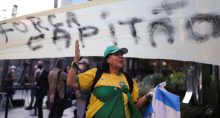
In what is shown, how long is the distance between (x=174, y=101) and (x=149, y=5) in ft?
3.73

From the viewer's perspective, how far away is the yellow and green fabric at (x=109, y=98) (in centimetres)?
292

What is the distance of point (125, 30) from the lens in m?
3.62

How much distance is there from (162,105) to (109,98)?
55cm

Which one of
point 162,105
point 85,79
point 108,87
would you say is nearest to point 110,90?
point 108,87

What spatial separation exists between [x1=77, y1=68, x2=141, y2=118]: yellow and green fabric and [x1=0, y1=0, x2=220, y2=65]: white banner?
1.94 ft

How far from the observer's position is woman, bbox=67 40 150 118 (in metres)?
2.93

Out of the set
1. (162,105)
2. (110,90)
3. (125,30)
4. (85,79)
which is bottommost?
(162,105)

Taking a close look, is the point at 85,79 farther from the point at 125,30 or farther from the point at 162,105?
the point at 125,30

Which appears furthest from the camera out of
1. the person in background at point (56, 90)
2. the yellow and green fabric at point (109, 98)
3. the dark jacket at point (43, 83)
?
the dark jacket at point (43, 83)

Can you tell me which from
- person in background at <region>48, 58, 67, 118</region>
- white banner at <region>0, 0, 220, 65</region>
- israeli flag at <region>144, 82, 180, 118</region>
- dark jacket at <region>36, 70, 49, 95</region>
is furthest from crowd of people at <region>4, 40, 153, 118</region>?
dark jacket at <region>36, 70, 49, 95</region>

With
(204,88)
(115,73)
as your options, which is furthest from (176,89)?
(115,73)

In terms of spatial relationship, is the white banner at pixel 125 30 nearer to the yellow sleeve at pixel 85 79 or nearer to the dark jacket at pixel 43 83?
the yellow sleeve at pixel 85 79

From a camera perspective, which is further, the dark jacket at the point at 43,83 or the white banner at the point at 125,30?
the dark jacket at the point at 43,83

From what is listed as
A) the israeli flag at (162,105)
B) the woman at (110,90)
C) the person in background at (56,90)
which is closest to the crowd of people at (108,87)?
the woman at (110,90)
